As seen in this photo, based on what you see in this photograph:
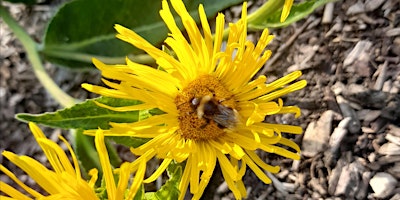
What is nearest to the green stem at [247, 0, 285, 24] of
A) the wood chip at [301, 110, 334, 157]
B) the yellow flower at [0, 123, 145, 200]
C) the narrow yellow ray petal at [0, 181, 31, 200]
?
the wood chip at [301, 110, 334, 157]

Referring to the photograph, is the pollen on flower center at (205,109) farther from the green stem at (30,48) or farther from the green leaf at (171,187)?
the green stem at (30,48)

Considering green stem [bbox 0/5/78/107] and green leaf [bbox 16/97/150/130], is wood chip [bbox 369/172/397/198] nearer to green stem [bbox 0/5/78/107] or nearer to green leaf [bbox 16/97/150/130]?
green leaf [bbox 16/97/150/130]

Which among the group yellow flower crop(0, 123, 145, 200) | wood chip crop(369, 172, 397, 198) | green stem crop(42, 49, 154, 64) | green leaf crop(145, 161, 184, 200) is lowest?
wood chip crop(369, 172, 397, 198)

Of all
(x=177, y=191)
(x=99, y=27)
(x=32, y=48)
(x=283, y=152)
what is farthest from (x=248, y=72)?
(x=32, y=48)

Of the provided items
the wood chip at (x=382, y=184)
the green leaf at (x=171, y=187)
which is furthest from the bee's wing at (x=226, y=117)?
the wood chip at (x=382, y=184)

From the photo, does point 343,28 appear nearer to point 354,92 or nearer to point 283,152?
point 354,92

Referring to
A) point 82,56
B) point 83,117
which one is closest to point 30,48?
point 82,56

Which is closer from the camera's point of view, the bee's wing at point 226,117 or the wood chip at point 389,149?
the bee's wing at point 226,117
